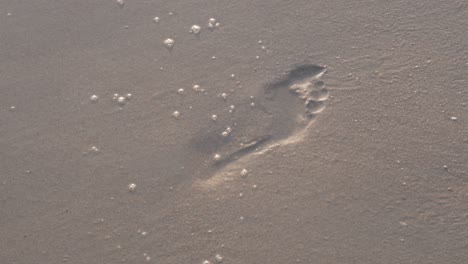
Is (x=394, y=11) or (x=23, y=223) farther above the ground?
(x=394, y=11)

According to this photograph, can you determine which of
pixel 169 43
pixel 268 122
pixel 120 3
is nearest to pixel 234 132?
pixel 268 122

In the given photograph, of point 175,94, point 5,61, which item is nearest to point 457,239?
point 175,94

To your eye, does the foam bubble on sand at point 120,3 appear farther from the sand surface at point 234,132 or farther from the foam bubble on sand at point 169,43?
the foam bubble on sand at point 169,43

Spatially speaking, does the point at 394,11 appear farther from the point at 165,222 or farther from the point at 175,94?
the point at 165,222

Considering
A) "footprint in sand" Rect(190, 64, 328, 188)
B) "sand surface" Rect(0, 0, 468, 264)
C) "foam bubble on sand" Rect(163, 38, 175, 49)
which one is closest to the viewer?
"sand surface" Rect(0, 0, 468, 264)

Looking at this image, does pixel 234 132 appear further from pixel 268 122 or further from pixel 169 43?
pixel 169 43

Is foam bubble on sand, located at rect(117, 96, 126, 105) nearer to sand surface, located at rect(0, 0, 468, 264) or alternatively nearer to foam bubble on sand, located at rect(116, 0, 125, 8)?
sand surface, located at rect(0, 0, 468, 264)

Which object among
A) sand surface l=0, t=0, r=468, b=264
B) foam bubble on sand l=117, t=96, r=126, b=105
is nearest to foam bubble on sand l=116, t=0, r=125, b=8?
sand surface l=0, t=0, r=468, b=264
